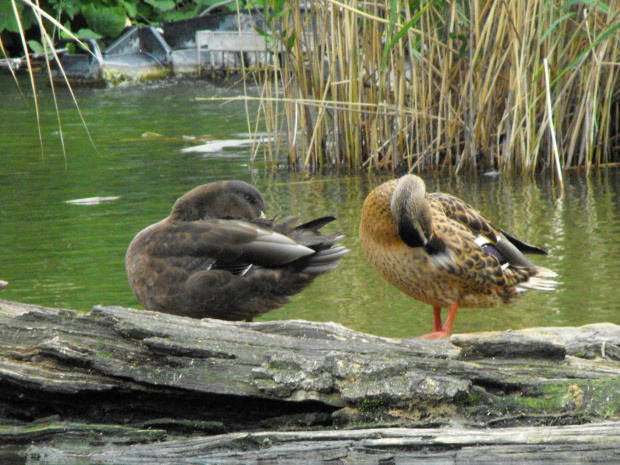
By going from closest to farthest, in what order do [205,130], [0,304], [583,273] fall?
[0,304] → [583,273] → [205,130]

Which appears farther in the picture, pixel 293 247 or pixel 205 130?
pixel 205 130

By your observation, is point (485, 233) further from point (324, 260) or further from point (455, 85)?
point (455, 85)

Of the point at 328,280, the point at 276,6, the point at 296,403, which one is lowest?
the point at 328,280

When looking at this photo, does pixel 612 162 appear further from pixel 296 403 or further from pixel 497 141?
pixel 296 403

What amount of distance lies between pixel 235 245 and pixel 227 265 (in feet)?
0.31

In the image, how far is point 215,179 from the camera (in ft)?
26.8

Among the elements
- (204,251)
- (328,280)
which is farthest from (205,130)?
(204,251)

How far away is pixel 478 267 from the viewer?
3951 millimetres

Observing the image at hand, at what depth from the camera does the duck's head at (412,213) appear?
370cm

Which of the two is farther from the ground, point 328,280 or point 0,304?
point 0,304

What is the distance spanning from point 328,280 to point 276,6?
8.71 ft

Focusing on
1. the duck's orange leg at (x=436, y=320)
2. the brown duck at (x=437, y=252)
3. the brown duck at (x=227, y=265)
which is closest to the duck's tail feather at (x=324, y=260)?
the brown duck at (x=227, y=265)

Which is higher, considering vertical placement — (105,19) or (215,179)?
(105,19)

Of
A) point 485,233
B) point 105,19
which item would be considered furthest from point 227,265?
point 105,19
